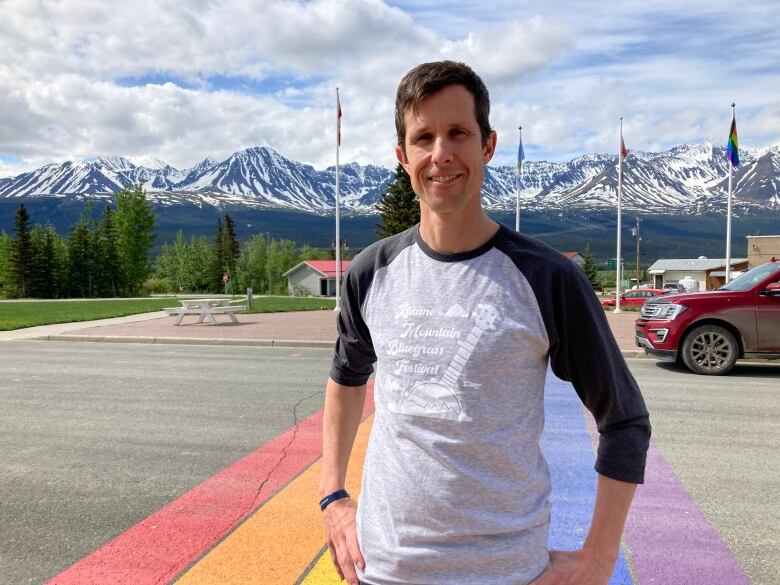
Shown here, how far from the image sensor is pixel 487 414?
147 centimetres

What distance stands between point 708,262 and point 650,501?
423ft

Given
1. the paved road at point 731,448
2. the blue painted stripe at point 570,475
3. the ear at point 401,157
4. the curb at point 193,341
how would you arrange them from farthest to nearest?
the curb at point 193,341 → the paved road at point 731,448 → the blue painted stripe at point 570,475 → the ear at point 401,157

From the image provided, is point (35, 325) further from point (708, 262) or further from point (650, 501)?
point (708, 262)

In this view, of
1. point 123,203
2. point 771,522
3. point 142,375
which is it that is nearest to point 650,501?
point 771,522

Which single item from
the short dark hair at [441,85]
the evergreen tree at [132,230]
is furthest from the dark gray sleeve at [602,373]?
the evergreen tree at [132,230]

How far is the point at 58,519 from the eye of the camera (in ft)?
13.6

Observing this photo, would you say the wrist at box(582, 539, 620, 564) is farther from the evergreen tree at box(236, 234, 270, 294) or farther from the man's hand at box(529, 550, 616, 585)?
the evergreen tree at box(236, 234, 270, 294)

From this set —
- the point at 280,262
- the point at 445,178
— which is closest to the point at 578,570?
the point at 445,178

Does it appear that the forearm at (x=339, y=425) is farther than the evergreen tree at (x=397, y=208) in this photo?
No

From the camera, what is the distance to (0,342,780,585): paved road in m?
3.98

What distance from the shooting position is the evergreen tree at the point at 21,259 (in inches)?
3130

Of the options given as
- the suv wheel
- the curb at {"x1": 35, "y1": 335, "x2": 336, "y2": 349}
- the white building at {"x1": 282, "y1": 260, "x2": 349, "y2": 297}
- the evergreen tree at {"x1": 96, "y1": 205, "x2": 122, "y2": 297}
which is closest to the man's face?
the suv wheel

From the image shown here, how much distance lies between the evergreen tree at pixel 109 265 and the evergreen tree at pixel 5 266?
10.3 meters

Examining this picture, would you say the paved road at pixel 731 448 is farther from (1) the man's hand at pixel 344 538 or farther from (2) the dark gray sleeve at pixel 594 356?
(1) the man's hand at pixel 344 538
